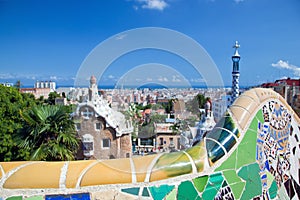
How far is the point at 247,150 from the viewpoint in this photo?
2.07 m

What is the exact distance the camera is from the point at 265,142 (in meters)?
2.25

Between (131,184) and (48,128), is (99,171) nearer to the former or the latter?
(131,184)

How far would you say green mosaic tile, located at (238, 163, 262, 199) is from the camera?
2014mm

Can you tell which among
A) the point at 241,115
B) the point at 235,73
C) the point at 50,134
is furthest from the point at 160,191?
the point at 235,73

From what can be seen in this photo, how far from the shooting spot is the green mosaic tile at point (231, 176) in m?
1.91

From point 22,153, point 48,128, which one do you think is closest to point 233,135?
point 48,128

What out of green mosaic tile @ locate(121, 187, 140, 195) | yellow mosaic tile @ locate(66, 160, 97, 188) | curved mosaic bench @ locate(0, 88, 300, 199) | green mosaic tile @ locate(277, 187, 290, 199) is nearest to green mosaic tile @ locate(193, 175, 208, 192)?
curved mosaic bench @ locate(0, 88, 300, 199)

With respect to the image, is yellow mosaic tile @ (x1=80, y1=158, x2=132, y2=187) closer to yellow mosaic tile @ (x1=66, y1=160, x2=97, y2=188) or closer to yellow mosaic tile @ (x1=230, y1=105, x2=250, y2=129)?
yellow mosaic tile @ (x1=66, y1=160, x2=97, y2=188)

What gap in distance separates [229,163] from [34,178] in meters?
1.30

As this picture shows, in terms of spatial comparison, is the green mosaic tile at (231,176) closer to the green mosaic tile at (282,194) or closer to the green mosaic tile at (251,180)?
the green mosaic tile at (251,180)

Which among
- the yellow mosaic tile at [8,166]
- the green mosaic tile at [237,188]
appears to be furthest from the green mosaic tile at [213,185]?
the yellow mosaic tile at [8,166]

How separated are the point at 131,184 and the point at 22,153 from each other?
628 cm

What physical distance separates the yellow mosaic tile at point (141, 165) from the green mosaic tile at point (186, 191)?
25 cm

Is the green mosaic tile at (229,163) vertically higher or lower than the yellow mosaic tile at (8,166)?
lower
